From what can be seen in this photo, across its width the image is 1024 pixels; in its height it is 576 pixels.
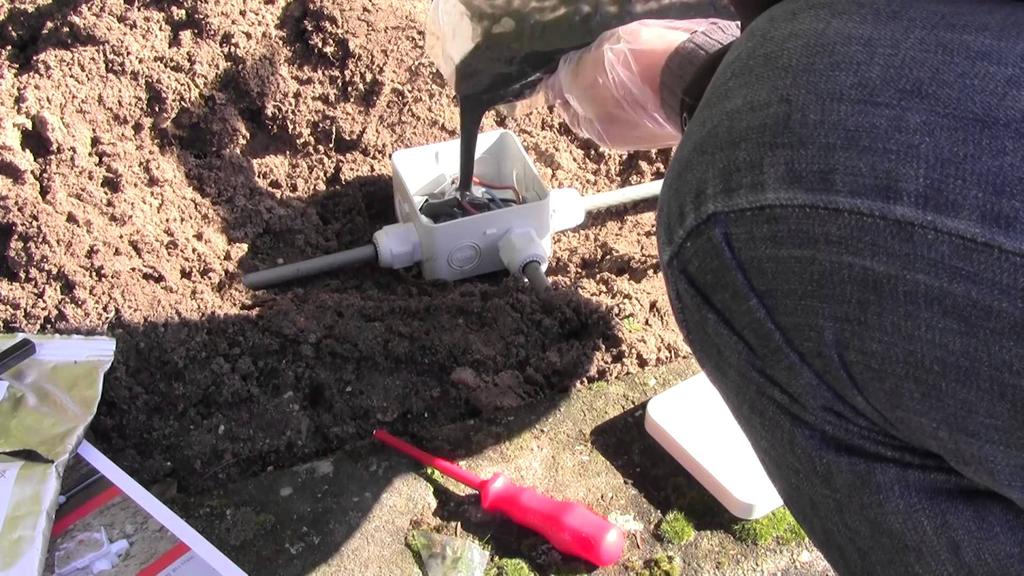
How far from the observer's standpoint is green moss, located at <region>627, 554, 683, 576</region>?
113 cm

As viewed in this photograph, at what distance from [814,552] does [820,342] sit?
2.06 ft

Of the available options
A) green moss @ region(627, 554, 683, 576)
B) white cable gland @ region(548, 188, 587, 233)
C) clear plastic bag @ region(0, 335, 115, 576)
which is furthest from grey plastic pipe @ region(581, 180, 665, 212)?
clear plastic bag @ region(0, 335, 115, 576)

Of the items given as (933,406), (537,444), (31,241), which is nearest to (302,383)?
(537,444)

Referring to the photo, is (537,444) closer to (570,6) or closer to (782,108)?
(570,6)

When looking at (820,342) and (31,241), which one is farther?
(31,241)

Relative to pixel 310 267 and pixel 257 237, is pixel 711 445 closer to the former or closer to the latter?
pixel 310 267

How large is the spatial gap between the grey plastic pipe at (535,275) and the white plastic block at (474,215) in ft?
0.14

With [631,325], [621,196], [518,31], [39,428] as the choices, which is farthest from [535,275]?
[39,428]

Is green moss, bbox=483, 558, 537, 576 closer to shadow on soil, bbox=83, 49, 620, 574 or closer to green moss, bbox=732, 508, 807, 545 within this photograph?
shadow on soil, bbox=83, 49, 620, 574

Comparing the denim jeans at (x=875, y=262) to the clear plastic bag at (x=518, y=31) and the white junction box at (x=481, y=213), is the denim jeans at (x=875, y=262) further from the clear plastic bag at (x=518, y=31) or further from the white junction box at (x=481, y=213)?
the white junction box at (x=481, y=213)

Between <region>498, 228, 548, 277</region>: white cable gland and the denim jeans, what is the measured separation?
70 cm

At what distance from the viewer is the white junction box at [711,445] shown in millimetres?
1183

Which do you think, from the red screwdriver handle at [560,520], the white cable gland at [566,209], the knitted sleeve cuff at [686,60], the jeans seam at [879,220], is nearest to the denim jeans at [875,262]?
the jeans seam at [879,220]

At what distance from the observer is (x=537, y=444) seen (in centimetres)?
127
